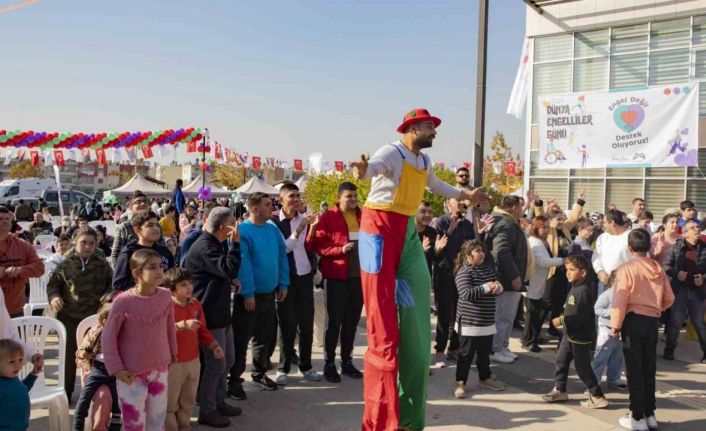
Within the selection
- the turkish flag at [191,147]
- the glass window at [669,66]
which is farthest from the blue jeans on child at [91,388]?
the turkish flag at [191,147]

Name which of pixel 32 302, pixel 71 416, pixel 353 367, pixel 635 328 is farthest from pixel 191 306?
pixel 32 302

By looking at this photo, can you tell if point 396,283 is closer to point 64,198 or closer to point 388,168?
point 388,168

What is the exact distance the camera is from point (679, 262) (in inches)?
277

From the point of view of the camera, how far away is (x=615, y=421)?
4.72m

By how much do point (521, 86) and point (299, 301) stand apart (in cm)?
1382

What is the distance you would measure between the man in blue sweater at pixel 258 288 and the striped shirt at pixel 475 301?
1.64m

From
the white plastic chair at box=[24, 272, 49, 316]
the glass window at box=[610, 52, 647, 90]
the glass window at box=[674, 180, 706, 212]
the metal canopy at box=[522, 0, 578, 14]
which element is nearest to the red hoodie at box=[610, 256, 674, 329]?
the white plastic chair at box=[24, 272, 49, 316]

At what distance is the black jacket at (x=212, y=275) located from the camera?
452cm

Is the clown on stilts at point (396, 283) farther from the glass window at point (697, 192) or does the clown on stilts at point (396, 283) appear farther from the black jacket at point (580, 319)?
the glass window at point (697, 192)

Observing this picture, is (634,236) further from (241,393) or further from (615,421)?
(241,393)

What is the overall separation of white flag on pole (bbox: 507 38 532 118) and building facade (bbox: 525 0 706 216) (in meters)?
0.18

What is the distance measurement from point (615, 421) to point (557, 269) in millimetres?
2954

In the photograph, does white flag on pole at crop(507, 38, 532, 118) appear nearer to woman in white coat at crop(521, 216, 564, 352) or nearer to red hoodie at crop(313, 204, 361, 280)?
woman in white coat at crop(521, 216, 564, 352)

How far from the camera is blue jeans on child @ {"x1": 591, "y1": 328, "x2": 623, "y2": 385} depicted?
17.9 feet
